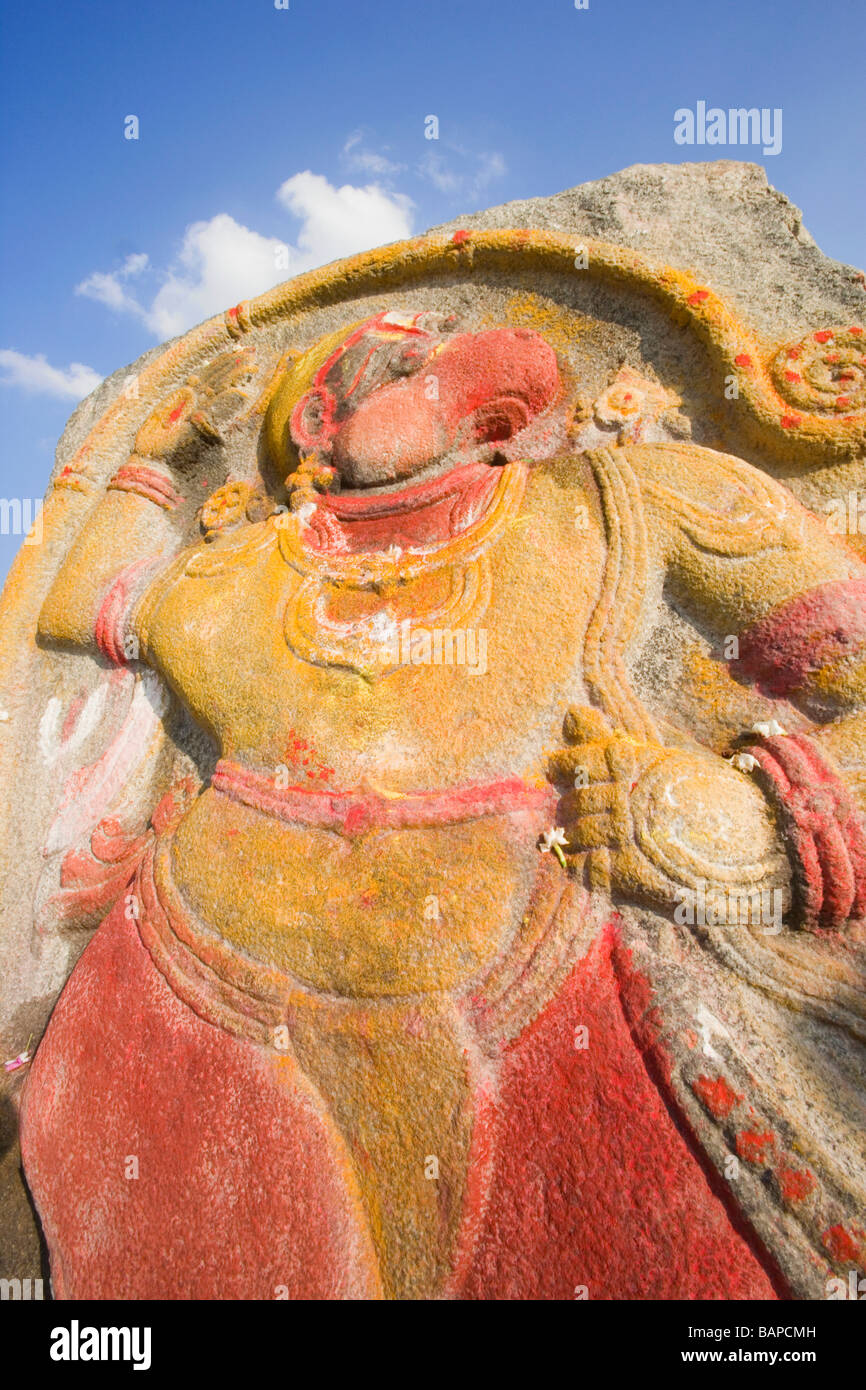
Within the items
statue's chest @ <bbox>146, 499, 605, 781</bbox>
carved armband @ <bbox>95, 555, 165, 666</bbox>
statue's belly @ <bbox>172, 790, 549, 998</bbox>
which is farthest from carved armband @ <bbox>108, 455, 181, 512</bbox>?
statue's belly @ <bbox>172, 790, 549, 998</bbox>

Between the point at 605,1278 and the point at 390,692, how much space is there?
65.7 inches

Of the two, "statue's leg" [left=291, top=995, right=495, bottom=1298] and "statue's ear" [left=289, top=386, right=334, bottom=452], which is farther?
"statue's ear" [left=289, top=386, right=334, bottom=452]

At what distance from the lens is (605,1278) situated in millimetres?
1564

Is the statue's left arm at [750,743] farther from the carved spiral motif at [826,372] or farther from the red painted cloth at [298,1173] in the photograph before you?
the carved spiral motif at [826,372]

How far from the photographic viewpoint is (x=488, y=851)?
2076 mm

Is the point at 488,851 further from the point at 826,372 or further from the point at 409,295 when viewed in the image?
the point at 409,295

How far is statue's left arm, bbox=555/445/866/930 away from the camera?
1765 mm

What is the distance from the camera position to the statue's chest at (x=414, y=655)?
7.63ft

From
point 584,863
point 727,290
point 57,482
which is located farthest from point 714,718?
point 57,482

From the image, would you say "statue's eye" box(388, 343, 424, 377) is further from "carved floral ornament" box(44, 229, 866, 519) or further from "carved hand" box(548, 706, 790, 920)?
"carved hand" box(548, 706, 790, 920)

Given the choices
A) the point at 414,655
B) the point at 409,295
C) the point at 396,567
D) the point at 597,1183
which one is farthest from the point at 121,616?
the point at 597,1183

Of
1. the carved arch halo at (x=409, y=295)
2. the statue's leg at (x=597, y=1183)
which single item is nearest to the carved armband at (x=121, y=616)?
the carved arch halo at (x=409, y=295)

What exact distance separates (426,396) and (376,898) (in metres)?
2.07

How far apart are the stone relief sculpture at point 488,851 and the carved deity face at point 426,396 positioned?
0.07 ft
